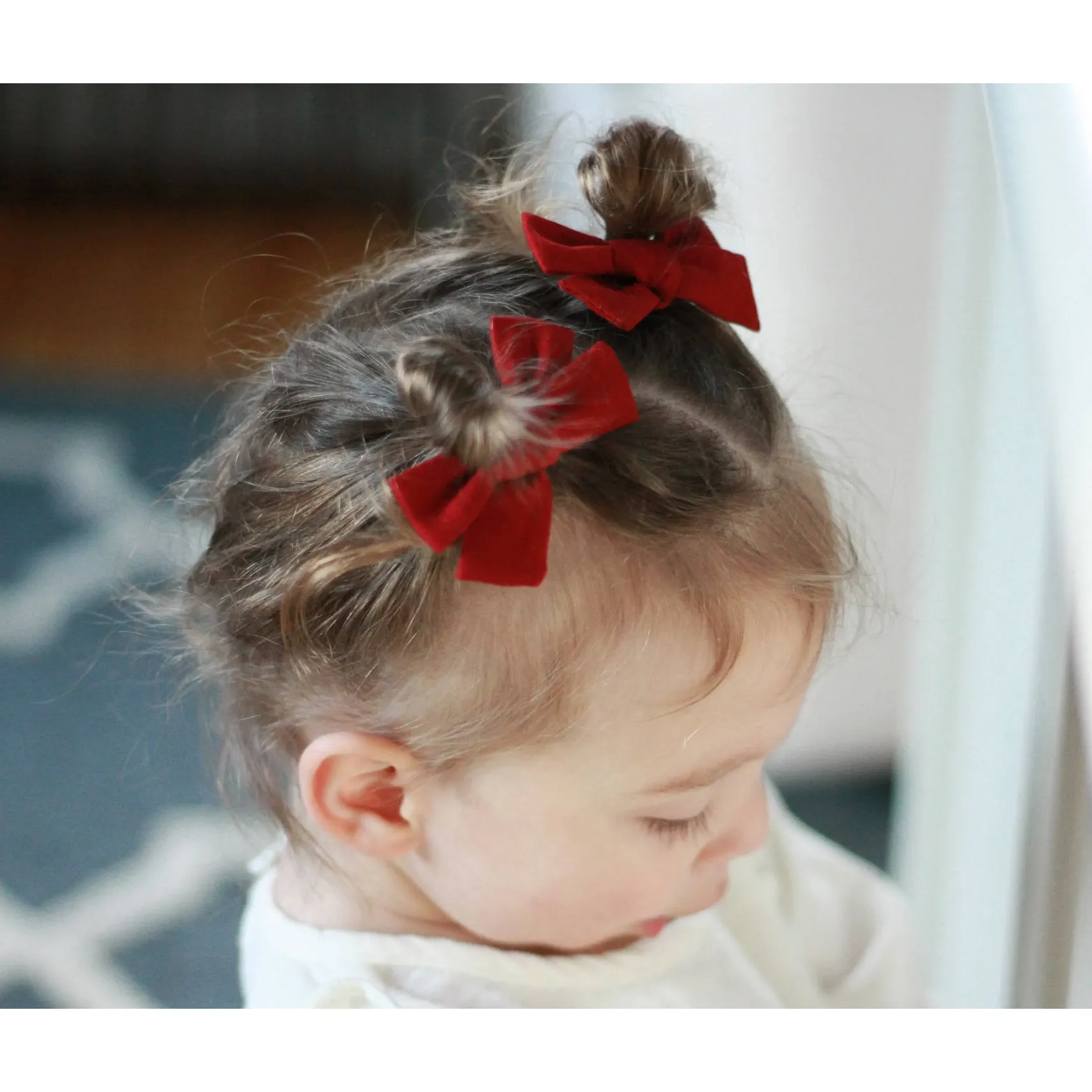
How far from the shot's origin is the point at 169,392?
80cm

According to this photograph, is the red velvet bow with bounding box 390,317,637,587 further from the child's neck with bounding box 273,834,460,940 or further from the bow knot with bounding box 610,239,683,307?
the child's neck with bounding box 273,834,460,940

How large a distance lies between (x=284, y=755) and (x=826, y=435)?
30 centimetres

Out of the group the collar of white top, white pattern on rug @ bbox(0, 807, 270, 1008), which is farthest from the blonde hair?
white pattern on rug @ bbox(0, 807, 270, 1008)

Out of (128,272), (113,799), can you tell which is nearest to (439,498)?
(113,799)

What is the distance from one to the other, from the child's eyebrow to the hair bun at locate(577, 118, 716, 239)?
19 centimetres

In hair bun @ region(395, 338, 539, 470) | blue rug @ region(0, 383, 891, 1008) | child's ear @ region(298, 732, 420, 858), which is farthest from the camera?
blue rug @ region(0, 383, 891, 1008)

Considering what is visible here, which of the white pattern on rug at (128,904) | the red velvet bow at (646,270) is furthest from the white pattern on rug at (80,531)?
the red velvet bow at (646,270)

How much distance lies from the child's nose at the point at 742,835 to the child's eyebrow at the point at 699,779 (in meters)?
0.04

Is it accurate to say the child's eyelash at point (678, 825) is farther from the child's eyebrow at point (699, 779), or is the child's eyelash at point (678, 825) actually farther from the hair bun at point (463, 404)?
the hair bun at point (463, 404)

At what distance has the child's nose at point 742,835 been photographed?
493 millimetres

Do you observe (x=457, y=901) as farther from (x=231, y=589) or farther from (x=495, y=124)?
(x=495, y=124)

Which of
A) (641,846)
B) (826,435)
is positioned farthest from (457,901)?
(826,435)

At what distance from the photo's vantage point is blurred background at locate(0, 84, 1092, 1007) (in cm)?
61

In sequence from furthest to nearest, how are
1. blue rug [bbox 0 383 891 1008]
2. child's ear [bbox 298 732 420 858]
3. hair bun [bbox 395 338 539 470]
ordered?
blue rug [bbox 0 383 891 1008], child's ear [bbox 298 732 420 858], hair bun [bbox 395 338 539 470]
